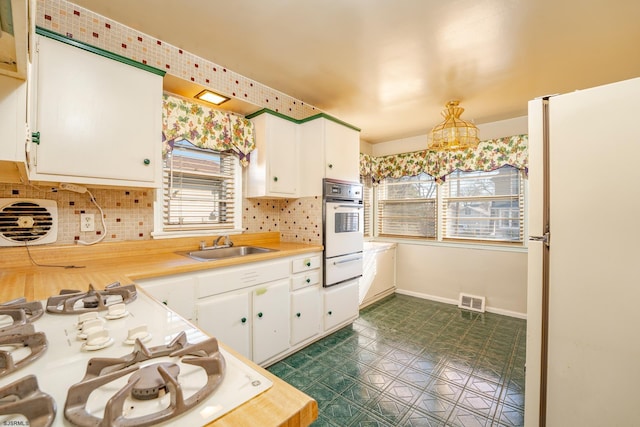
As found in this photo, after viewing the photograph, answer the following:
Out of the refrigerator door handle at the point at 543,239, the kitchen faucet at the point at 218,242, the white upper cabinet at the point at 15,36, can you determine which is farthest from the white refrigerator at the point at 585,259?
the kitchen faucet at the point at 218,242

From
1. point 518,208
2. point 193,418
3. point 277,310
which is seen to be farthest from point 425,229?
point 193,418

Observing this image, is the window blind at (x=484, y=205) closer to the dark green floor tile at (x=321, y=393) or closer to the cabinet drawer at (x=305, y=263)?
the cabinet drawer at (x=305, y=263)

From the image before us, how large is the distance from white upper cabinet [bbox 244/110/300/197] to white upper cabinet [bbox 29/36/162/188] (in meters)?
0.88

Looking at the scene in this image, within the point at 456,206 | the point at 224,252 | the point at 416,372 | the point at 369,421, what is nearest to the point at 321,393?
the point at 369,421

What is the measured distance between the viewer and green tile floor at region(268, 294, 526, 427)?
1635 millimetres

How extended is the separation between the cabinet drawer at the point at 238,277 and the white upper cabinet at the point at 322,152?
0.84 meters

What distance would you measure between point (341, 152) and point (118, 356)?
2402mm

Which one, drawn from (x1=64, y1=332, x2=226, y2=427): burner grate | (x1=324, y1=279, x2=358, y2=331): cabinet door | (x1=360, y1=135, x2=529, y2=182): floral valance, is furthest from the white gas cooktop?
(x1=360, y1=135, x2=529, y2=182): floral valance

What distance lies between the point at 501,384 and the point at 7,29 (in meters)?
2.85

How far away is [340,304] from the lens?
2732 millimetres

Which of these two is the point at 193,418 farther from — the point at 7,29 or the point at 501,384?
the point at 501,384

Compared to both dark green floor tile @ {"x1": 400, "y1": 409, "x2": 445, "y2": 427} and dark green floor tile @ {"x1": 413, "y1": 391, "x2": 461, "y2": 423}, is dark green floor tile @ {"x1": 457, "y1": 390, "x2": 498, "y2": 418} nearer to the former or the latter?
dark green floor tile @ {"x1": 413, "y1": 391, "x2": 461, "y2": 423}

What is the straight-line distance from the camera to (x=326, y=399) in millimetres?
1754

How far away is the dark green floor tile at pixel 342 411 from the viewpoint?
1.58m
